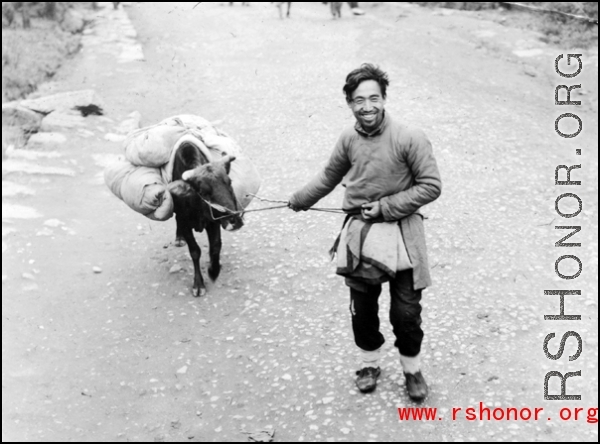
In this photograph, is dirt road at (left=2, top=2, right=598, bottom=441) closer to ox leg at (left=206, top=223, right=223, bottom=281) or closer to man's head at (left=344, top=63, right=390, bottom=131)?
ox leg at (left=206, top=223, right=223, bottom=281)

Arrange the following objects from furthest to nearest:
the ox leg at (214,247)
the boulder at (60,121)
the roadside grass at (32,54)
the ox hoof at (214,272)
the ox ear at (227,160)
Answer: the roadside grass at (32,54), the boulder at (60,121), the ox hoof at (214,272), the ox leg at (214,247), the ox ear at (227,160)

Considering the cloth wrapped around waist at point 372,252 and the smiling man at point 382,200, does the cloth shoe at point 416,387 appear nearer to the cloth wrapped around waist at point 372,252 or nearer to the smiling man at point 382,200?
the smiling man at point 382,200

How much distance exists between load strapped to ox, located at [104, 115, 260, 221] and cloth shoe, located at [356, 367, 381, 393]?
2305 mm

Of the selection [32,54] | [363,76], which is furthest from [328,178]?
[32,54]

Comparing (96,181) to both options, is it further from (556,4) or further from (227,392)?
(556,4)

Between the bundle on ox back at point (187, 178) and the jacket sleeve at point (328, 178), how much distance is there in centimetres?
158

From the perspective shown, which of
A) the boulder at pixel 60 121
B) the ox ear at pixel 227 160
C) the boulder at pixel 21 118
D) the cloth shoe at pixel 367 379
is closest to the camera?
the cloth shoe at pixel 367 379

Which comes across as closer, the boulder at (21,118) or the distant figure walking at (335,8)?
the boulder at (21,118)

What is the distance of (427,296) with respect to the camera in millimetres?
6312

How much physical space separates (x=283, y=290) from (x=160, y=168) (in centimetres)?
188

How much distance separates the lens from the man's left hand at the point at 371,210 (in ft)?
13.5

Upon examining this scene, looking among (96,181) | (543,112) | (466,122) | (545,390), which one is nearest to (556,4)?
(543,112)

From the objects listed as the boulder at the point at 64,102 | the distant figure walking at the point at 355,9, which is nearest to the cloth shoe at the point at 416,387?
the boulder at the point at 64,102

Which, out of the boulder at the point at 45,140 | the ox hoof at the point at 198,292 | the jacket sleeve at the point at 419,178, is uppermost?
the jacket sleeve at the point at 419,178
